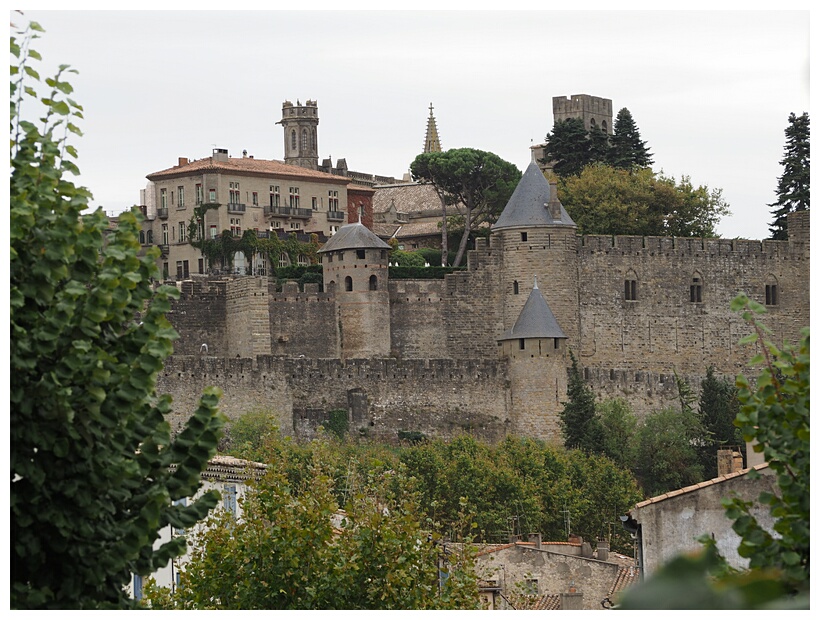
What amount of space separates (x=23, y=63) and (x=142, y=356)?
1.87 meters

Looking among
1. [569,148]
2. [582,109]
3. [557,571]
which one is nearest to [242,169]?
[569,148]

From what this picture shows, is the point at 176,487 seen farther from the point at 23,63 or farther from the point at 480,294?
the point at 480,294

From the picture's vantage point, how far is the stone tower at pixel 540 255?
166 feet

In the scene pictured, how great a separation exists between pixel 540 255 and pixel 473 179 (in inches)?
533

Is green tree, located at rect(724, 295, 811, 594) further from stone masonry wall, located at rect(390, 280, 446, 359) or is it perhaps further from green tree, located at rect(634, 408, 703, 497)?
stone masonry wall, located at rect(390, 280, 446, 359)

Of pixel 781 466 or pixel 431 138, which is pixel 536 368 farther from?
pixel 431 138

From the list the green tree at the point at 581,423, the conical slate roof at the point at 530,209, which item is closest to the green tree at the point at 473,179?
the conical slate roof at the point at 530,209

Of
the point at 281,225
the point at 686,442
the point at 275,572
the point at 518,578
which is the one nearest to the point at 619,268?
the point at 686,442

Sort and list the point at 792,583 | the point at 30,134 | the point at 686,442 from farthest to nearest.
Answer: the point at 686,442
the point at 30,134
the point at 792,583

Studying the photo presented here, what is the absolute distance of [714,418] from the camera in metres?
48.3

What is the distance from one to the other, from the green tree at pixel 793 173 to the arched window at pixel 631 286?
856 cm

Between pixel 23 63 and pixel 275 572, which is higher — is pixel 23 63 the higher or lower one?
the higher one

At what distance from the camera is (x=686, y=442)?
47.0 metres

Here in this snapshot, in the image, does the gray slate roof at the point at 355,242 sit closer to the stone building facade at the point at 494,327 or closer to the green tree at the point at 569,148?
the stone building facade at the point at 494,327
